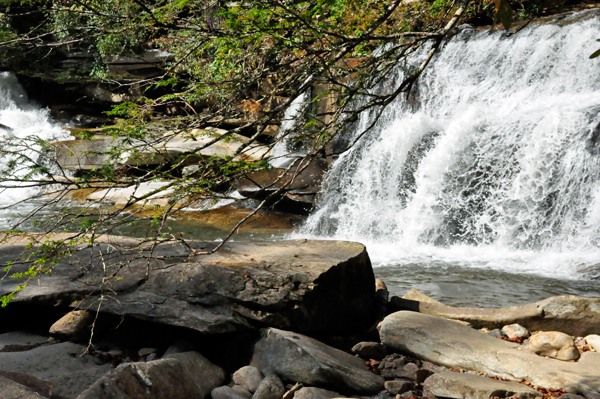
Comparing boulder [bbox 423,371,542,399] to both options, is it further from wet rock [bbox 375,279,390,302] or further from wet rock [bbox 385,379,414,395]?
wet rock [bbox 375,279,390,302]

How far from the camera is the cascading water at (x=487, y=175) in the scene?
20.8 ft

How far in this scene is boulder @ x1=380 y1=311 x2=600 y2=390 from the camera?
A: 306 cm

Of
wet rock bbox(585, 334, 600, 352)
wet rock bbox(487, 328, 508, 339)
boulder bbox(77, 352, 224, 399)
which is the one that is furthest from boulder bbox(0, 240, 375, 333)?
wet rock bbox(585, 334, 600, 352)

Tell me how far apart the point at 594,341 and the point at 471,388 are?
61.2 inches

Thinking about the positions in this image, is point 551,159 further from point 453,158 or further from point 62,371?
point 62,371

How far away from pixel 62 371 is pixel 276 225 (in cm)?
661

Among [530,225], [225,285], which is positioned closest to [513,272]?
[530,225]

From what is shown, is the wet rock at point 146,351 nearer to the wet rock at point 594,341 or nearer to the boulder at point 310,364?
the boulder at point 310,364

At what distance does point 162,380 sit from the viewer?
2680 mm

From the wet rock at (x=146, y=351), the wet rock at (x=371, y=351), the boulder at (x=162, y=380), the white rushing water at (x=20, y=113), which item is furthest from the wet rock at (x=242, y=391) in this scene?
the white rushing water at (x=20, y=113)

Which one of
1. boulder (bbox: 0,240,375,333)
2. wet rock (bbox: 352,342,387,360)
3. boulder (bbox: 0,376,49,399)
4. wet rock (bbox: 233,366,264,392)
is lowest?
wet rock (bbox: 233,366,264,392)

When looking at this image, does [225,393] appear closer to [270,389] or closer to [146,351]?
[270,389]

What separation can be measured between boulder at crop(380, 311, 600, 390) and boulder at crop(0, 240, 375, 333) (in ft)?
1.48

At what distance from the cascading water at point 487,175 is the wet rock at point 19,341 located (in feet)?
12.2
